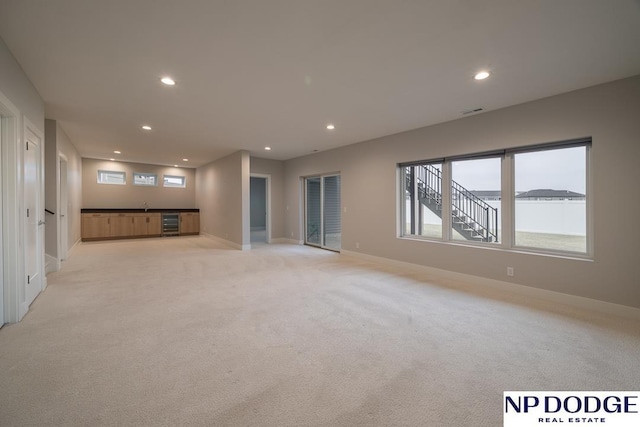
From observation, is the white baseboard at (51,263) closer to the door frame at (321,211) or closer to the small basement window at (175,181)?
the door frame at (321,211)

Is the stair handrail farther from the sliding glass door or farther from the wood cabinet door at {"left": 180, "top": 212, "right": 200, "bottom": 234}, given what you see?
the wood cabinet door at {"left": 180, "top": 212, "right": 200, "bottom": 234}

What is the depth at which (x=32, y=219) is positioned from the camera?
11.1 feet

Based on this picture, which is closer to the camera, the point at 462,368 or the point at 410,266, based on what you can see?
the point at 462,368

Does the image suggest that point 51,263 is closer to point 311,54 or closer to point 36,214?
point 36,214

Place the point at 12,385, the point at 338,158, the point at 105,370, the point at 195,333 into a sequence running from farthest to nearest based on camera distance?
the point at 338,158 → the point at 195,333 → the point at 105,370 → the point at 12,385

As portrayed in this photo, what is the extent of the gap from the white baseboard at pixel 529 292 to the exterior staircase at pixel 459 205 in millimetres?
665

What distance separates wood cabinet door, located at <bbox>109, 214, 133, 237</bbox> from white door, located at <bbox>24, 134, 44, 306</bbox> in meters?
5.81

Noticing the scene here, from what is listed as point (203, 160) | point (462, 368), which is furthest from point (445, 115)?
point (203, 160)

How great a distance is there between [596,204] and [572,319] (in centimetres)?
137

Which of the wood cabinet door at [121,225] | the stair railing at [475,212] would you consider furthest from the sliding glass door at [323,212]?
the wood cabinet door at [121,225]

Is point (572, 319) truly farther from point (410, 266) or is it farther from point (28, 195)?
point (28, 195)

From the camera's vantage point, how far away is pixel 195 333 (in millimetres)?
2592

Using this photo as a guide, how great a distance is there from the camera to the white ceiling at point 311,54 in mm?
2059

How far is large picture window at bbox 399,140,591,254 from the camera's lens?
3572 mm
